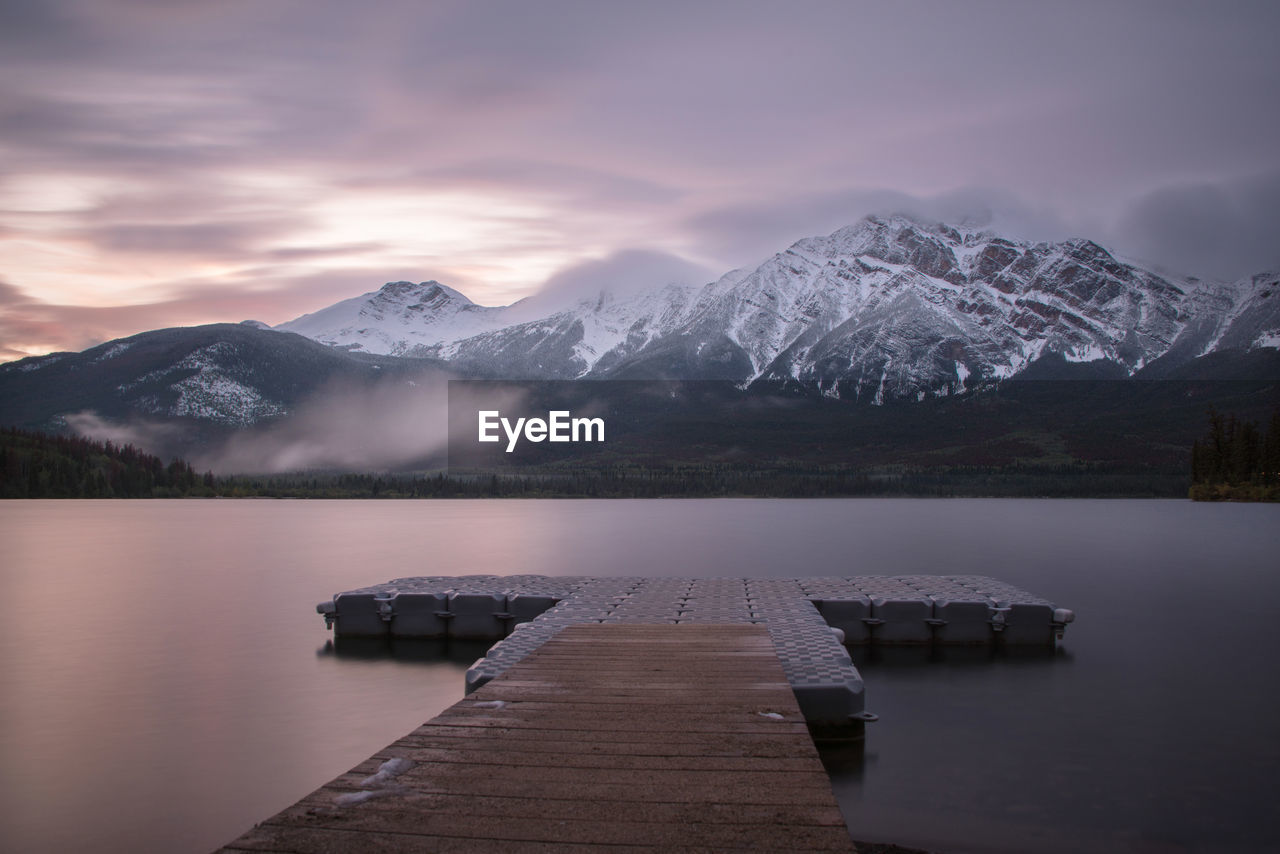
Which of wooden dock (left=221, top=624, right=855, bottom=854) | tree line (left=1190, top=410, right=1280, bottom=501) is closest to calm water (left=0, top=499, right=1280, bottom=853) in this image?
wooden dock (left=221, top=624, right=855, bottom=854)

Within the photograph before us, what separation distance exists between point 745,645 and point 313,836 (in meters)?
8.82

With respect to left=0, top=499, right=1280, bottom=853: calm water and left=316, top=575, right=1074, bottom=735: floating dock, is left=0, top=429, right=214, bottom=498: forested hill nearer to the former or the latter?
left=0, top=499, right=1280, bottom=853: calm water

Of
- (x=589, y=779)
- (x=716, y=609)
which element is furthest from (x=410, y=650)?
(x=589, y=779)

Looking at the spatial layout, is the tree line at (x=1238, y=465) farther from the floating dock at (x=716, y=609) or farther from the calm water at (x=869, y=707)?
the floating dock at (x=716, y=609)

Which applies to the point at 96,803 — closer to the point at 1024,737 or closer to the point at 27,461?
the point at 1024,737

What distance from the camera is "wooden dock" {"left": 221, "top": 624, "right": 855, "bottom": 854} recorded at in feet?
20.6

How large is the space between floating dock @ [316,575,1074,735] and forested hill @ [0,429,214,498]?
161218 mm

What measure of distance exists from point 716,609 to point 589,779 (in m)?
11.4

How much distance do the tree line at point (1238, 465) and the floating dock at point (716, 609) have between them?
385 feet

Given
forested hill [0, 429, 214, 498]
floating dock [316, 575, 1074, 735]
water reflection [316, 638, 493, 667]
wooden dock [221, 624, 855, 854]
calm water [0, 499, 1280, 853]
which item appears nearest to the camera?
wooden dock [221, 624, 855, 854]

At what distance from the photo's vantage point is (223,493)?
7018 inches

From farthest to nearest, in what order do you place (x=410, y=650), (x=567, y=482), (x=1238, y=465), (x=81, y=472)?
(x=567, y=482) → (x=81, y=472) → (x=1238, y=465) → (x=410, y=650)

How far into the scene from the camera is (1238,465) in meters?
128

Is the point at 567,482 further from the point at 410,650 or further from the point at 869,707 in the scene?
the point at 869,707
